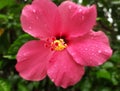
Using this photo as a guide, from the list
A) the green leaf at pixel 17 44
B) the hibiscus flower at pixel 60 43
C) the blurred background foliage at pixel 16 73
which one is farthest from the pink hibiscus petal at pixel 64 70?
the blurred background foliage at pixel 16 73

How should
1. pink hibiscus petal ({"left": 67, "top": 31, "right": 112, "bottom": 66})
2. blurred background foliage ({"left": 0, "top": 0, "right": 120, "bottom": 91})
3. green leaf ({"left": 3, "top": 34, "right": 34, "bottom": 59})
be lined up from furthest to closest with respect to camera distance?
blurred background foliage ({"left": 0, "top": 0, "right": 120, "bottom": 91}), green leaf ({"left": 3, "top": 34, "right": 34, "bottom": 59}), pink hibiscus petal ({"left": 67, "top": 31, "right": 112, "bottom": 66})

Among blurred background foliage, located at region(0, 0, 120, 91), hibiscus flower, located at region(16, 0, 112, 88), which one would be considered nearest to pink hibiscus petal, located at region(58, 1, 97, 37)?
hibiscus flower, located at region(16, 0, 112, 88)

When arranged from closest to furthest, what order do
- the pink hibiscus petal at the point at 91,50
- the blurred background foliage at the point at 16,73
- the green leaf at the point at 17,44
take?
the pink hibiscus petal at the point at 91,50 → the green leaf at the point at 17,44 → the blurred background foliage at the point at 16,73

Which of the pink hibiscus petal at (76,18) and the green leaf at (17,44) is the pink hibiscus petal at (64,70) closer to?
the pink hibiscus petal at (76,18)

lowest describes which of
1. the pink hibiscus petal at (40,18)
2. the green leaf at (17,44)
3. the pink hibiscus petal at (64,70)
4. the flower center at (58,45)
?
the green leaf at (17,44)

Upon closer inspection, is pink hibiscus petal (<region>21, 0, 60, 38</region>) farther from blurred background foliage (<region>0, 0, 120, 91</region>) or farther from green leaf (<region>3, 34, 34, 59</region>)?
blurred background foliage (<region>0, 0, 120, 91</region>)

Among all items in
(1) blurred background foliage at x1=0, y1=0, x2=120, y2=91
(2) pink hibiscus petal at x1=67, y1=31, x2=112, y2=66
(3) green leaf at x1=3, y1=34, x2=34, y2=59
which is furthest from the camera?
(1) blurred background foliage at x1=0, y1=0, x2=120, y2=91

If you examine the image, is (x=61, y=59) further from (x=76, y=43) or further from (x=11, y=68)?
(x=11, y=68)
